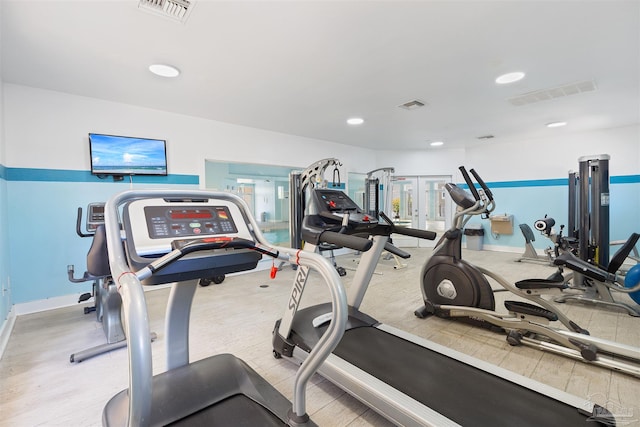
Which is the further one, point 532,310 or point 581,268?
point 581,268

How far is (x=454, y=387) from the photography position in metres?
1.67

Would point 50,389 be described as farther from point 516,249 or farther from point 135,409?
point 516,249

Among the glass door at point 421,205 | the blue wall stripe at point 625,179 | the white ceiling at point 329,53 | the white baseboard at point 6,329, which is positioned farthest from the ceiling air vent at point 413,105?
the white baseboard at point 6,329

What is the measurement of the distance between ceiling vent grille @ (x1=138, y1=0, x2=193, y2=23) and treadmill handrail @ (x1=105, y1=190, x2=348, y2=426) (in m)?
1.42

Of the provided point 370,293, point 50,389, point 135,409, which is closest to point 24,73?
point 50,389

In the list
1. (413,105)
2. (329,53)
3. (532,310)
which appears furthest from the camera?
(413,105)

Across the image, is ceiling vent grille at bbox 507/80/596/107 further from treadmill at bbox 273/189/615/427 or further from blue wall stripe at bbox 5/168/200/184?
blue wall stripe at bbox 5/168/200/184

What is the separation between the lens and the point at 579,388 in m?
1.89

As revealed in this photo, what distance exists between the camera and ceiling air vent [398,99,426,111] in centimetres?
398

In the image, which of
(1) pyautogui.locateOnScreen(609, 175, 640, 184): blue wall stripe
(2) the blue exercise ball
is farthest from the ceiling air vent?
(1) pyautogui.locateOnScreen(609, 175, 640, 184): blue wall stripe

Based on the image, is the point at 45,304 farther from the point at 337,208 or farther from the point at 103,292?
the point at 337,208

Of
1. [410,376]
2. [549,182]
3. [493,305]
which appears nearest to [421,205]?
[549,182]

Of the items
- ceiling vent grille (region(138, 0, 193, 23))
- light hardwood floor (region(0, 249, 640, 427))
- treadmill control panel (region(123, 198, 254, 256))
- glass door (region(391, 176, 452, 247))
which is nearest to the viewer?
treadmill control panel (region(123, 198, 254, 256))

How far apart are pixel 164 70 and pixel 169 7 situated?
1.05m
